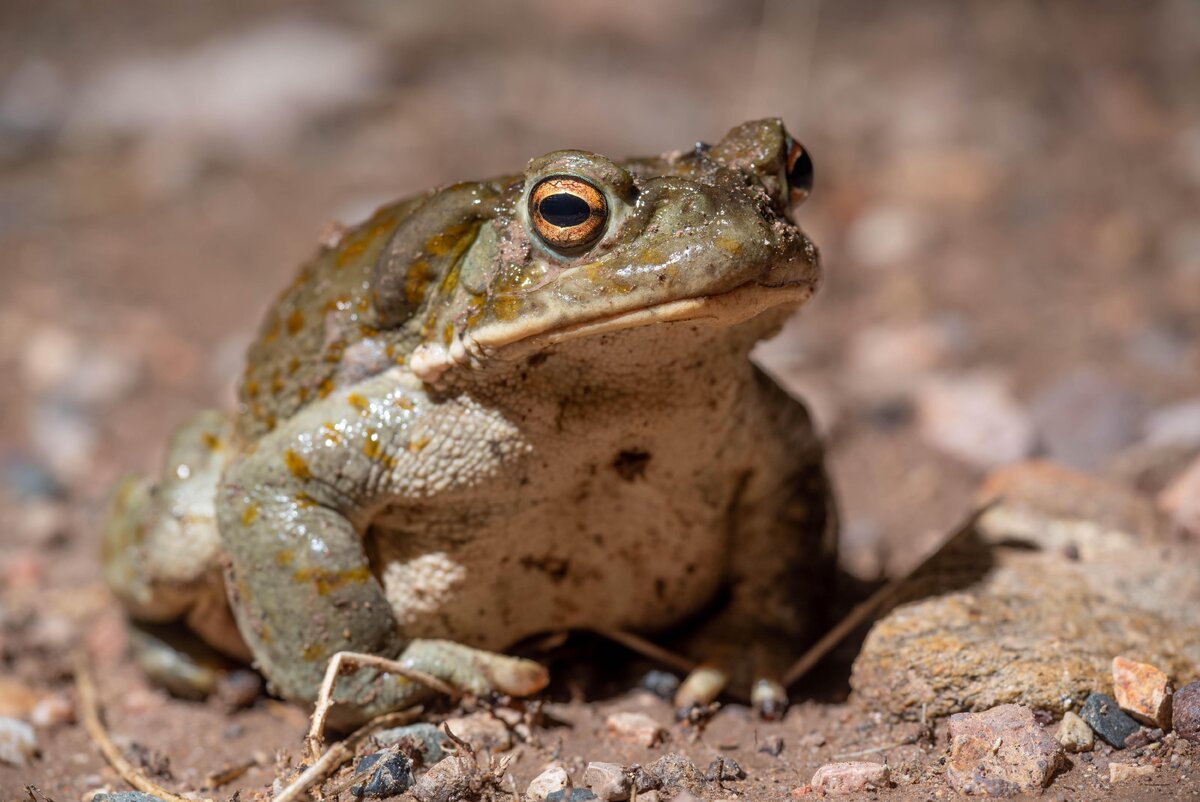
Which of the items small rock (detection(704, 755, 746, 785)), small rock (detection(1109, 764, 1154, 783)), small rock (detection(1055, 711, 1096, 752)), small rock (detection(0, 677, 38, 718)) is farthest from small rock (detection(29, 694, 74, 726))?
small rock (detection(1109, 764, 1154, 783))

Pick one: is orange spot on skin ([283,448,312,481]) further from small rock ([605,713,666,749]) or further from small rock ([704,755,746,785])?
small rock ([704,755,746,785])

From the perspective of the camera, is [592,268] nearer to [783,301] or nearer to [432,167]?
[783,301]

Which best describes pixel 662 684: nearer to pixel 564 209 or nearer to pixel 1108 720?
pixel 1108 720

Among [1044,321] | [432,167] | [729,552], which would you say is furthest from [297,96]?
[729,552]

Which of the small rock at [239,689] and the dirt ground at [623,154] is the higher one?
the dirt ground at [623,154]

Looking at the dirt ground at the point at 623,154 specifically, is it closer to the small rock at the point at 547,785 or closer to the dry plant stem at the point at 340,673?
the small rock at the point at 547,785

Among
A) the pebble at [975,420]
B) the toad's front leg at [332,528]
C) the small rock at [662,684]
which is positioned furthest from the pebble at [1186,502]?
the toad's front leg at [332,528]
